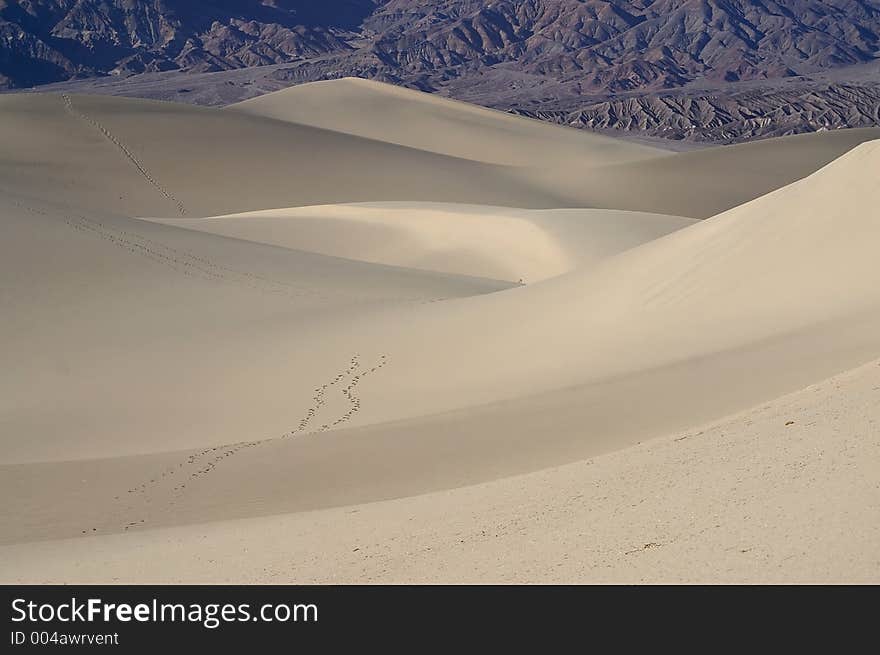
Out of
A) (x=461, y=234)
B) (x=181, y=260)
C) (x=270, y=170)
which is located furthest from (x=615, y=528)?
(x=270, y=170)

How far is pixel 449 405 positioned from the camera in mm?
11180

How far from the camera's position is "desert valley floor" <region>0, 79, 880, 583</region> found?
5.71m

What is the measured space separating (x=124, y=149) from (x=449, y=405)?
38.0 m

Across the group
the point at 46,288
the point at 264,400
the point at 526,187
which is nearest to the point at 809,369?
the point at 264,400

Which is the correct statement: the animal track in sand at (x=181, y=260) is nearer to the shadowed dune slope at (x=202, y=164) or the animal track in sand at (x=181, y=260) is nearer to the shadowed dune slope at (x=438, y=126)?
the shadowed dune slope at (x=202, y=164)

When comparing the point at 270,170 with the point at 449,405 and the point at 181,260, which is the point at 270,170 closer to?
the point at 181,260

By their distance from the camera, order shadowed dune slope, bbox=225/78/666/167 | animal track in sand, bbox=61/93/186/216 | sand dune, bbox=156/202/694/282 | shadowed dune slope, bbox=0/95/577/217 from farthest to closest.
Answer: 1. shadowed dune slope, bbox=225/78/666/167
2. animal track in sand, bbox=61/93/186/216
3. shadowed dune slope, bbox=0/95/577/217
4. sand dune, bbox=156/202/694/282

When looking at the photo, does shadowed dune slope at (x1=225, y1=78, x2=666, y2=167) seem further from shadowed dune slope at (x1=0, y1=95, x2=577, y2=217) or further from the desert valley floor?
the desert valley floor

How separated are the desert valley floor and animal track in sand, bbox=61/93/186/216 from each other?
17544 millimetres

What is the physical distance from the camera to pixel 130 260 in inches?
727

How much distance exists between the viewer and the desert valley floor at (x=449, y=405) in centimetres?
571

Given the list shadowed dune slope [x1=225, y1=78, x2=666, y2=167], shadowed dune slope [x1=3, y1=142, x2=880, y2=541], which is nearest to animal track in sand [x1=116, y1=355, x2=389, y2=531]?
shadowed dune slope [x1=3, y1=142, x2=880, y2=541]

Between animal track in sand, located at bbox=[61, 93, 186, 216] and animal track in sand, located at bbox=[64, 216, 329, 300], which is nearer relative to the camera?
animal track in sand, located at bbox=[64, 216, 329, 300]

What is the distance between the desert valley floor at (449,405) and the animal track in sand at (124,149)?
1754 cm
